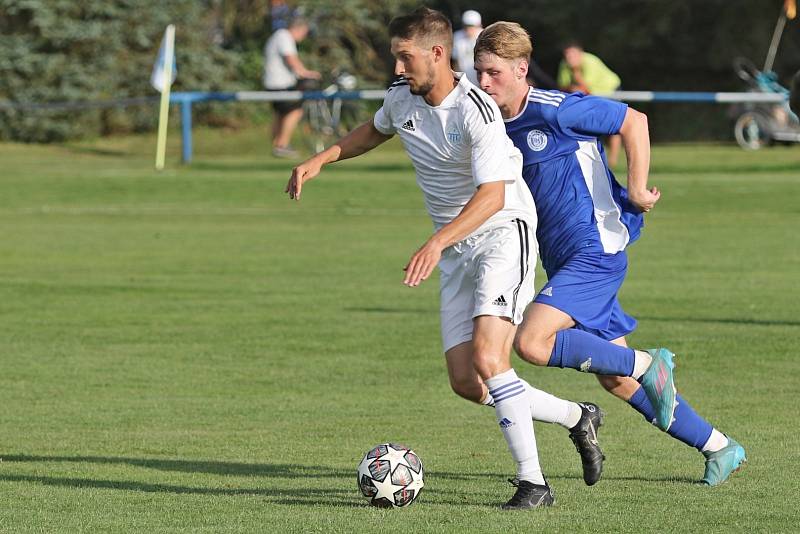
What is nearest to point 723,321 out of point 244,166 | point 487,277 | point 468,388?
point 468,388

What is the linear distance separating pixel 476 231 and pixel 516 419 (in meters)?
0.79

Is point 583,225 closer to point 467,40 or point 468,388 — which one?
point 468,388

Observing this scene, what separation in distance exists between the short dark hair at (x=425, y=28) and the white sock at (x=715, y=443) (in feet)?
6.65

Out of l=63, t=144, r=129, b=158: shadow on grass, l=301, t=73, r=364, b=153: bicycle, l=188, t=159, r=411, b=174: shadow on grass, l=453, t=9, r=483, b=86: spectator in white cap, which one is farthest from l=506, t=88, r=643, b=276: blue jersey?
l=63, t=144, r=129, b=158: shadow on grass

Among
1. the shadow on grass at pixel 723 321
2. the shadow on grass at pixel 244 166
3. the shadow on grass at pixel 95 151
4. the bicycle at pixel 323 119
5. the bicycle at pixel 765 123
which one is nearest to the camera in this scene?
the shadow on grass at pixel 723 321

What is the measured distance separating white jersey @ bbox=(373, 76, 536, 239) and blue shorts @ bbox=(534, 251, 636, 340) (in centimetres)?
36

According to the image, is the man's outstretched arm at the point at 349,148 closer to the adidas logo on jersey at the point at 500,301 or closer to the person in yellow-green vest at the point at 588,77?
the adidas logo on jersey at the point at 500,301

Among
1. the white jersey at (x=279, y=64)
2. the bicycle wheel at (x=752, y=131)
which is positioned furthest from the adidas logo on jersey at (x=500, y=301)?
the bicycle wheel at (x=752, y=131)

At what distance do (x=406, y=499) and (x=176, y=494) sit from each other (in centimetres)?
99

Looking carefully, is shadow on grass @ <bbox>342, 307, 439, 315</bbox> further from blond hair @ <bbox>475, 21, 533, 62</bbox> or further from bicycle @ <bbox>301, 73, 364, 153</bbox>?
bicycle @ <bbox>301, 73, 364, 153</bbox>

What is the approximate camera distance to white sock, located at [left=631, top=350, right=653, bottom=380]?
6.82 metres

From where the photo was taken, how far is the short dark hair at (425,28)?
20.8 ft

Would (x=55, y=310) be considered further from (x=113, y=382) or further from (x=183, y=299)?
(x=113, y=382)

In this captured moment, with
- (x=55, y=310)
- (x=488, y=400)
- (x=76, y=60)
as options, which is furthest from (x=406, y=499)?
(x=76, y=60)
